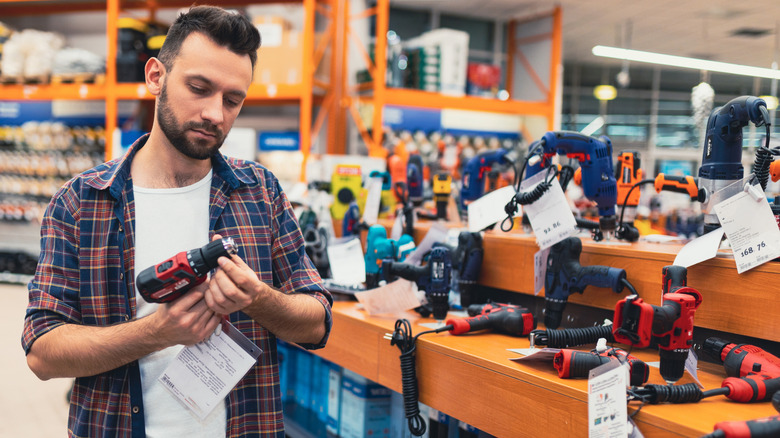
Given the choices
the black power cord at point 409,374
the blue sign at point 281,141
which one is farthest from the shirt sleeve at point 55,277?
the blue sign at point 281,141

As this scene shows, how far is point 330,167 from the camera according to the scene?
3295 mm

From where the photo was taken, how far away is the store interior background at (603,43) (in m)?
4.25

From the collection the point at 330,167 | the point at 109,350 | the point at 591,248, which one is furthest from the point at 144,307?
the point at 330,167

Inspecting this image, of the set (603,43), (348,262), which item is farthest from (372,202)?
(603,43)

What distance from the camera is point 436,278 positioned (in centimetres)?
192

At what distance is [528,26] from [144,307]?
24.3ft

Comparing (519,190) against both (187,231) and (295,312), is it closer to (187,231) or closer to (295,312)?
(295,312)

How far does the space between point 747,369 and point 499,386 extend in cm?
53

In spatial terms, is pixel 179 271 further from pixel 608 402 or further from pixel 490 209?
pixel 490 209

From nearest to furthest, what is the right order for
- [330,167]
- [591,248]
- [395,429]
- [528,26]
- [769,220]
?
[769,220]
[591,248]
[395,429]
[330,167]
[528,26]

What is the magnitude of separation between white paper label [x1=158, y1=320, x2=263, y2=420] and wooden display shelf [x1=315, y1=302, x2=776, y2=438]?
0.58m

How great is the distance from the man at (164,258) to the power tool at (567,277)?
0.72 metres

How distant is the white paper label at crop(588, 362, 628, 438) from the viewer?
1122mm

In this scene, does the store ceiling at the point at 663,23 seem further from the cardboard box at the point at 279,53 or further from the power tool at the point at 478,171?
the power tool at the point at 478,171
